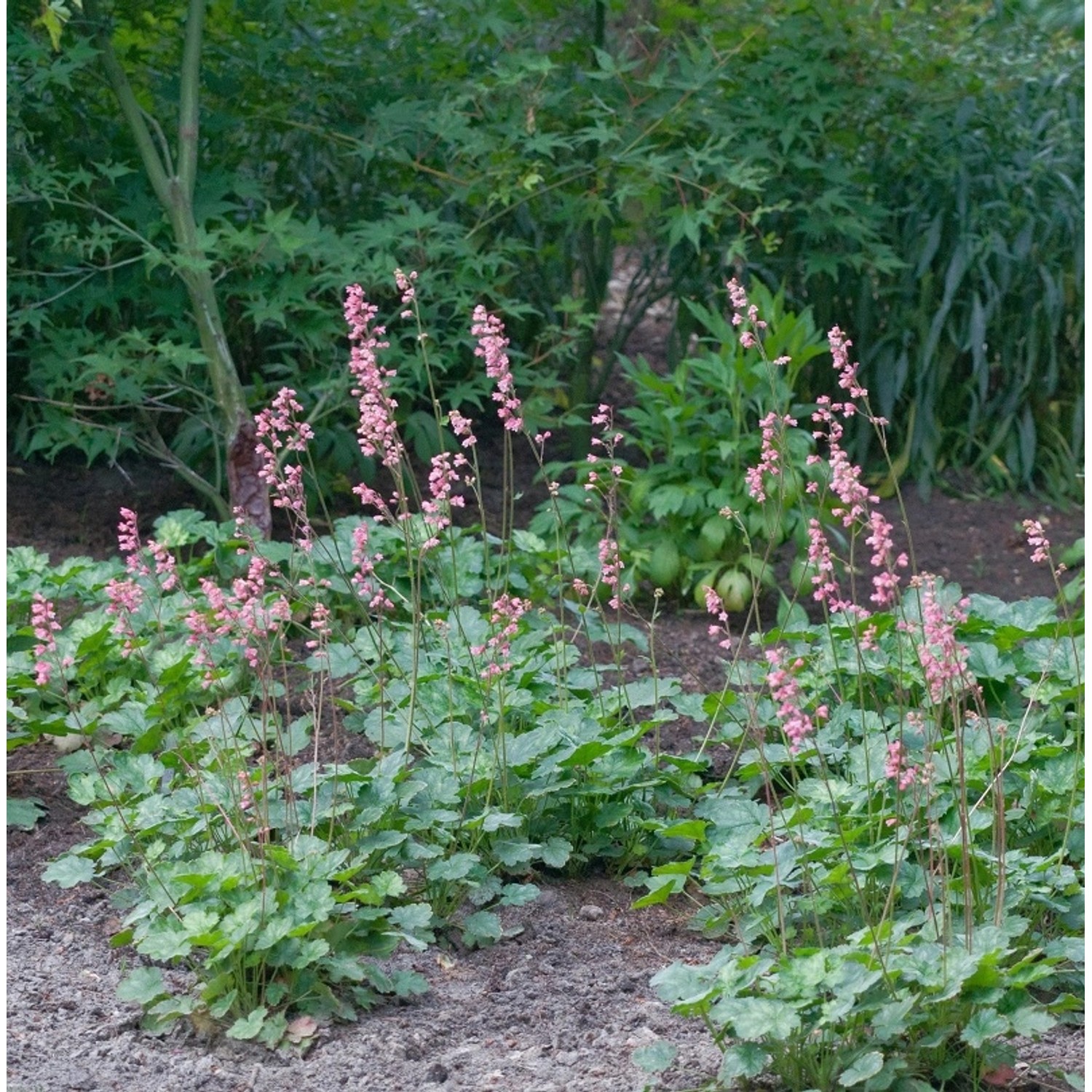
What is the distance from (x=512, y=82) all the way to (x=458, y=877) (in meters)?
3.03

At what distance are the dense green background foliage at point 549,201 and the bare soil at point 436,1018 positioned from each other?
6.65 ft

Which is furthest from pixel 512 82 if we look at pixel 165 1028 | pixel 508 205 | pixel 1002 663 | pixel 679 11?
pixel 165 1028

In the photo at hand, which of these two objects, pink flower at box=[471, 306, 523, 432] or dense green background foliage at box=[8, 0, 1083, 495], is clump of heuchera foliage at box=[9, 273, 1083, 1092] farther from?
dense green background foliage at box=[8, 0, 1083, 495]

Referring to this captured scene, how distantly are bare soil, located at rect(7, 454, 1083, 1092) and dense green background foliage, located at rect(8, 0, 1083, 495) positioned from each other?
203 centimetres

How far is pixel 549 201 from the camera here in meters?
5.72

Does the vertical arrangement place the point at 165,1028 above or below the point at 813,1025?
below

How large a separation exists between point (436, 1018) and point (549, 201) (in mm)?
3758

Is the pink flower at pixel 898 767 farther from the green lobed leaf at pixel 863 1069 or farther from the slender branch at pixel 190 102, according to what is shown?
the slender branch at pixel 190 102

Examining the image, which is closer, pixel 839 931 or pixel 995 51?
pixel 839 931

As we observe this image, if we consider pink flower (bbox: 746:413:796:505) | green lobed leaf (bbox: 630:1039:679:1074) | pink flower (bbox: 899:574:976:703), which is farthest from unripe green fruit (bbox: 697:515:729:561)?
green lobed leaf (bbox: 630:1039:679:1074)

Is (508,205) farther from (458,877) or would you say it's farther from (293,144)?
(458,877)

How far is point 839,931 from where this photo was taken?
258 centimetres

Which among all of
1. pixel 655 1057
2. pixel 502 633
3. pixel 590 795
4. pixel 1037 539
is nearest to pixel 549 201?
pixel 502 633

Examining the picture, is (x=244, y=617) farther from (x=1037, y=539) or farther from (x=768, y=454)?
(x=1037, y=539)
